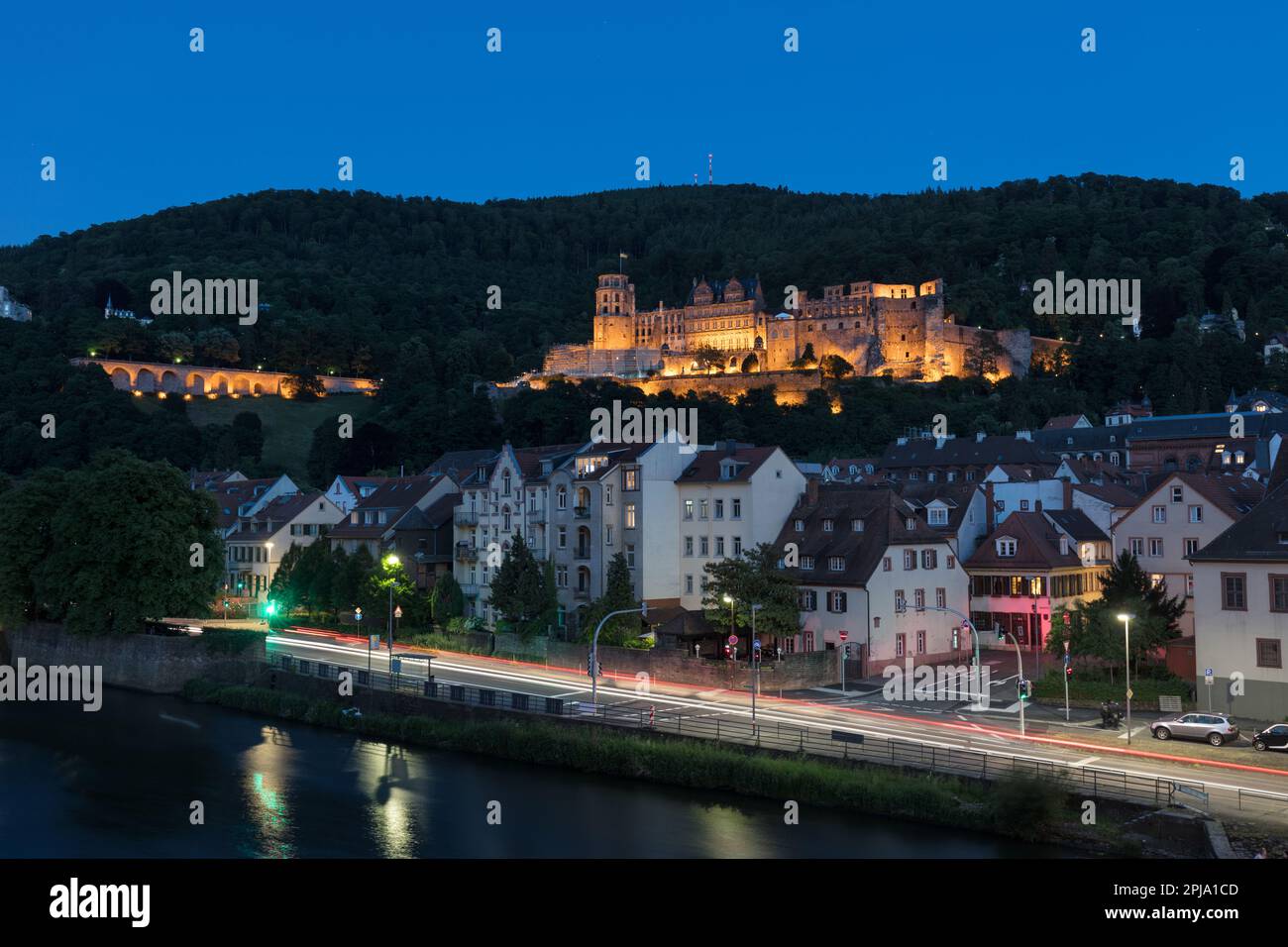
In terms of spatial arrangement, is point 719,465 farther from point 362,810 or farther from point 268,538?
point 268,538

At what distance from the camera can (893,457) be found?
11300 cm

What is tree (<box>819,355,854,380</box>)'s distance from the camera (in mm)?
174200

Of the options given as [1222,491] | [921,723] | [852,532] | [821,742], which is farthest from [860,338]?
[821,742]

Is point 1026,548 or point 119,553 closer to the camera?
point 119,553

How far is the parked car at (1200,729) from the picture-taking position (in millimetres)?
37438

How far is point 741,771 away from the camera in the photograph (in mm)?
37219

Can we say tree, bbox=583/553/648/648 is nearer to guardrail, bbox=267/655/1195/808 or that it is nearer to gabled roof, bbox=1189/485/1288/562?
guardrail, bbox=267/655/1195/808

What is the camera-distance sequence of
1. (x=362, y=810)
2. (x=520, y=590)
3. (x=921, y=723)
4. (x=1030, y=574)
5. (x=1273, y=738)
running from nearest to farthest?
(x=1273, y=738) < (x=362, y=810) < (x=921, y=723) < (x=1030, y=574) < (x=520, y=590)

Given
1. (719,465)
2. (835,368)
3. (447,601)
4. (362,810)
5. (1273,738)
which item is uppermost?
(835,368)

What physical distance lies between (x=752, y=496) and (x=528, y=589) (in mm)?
11561

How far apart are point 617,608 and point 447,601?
12022 millimetres

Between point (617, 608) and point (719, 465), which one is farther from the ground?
point (719, 465)

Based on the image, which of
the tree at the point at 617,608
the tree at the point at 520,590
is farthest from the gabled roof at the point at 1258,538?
the tree at the point at 520,590
